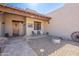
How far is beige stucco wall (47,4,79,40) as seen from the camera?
5670 millimetres

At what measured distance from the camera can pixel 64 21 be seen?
5992 millimetres

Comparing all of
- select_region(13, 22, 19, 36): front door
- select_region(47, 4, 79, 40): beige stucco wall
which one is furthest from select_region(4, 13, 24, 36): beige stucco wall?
select_region(47, 4, 79, 40): beige stucco wall

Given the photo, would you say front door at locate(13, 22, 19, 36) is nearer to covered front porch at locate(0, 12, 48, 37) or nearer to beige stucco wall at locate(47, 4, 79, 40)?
covered front porch at locate(0, 12, 48, 37)

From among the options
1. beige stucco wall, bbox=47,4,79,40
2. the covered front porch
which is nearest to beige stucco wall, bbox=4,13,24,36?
the covered front porch

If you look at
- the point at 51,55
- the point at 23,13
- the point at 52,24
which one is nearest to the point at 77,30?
the point at 52,24

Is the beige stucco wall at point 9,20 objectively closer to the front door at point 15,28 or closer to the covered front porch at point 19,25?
the covered front porch at point 19,25

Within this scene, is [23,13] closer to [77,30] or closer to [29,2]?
[29,2]

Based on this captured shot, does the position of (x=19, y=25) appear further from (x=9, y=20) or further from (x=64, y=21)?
(x=64, y=21)

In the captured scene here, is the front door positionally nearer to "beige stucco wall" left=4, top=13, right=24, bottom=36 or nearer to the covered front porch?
the covered front porch

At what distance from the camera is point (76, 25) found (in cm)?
544

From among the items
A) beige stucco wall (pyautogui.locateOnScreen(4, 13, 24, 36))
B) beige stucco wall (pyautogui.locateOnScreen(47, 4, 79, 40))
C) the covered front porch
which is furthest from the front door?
beige stucco wall (pyautogui.locateOnScreen(47, 4, 79, 40))

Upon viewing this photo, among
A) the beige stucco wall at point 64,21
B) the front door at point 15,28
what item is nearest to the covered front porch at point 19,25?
the front door at point 15,28

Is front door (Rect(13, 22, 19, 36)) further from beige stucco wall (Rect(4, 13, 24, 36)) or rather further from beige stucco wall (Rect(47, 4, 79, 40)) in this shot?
beige stucco wall (Rect(47, 4, 79, 40))

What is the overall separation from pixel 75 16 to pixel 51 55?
8.58 ft
